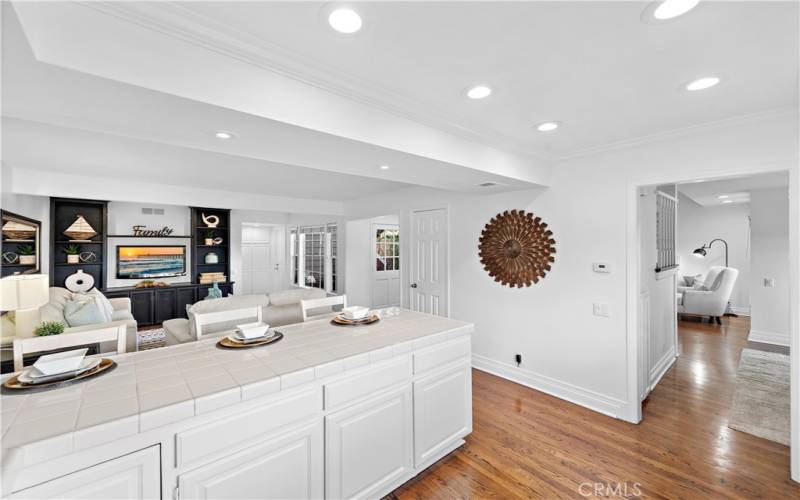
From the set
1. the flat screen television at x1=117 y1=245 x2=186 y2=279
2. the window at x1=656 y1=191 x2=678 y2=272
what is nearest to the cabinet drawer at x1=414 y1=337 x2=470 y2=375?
the window at x1=656 y1=191 x2=678 y2=272

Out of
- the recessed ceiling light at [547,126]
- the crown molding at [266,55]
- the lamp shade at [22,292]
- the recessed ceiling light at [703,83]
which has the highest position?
the recessed ceiling light at [547,126]

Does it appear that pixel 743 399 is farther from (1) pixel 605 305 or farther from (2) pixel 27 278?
(2) pixel 27 278

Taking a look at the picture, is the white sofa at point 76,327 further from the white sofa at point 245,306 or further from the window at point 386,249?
the window at point 386,249

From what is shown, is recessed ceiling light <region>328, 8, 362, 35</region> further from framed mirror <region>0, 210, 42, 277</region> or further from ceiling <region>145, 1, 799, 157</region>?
framed mirror <region>0, 210, 42, 277</region>

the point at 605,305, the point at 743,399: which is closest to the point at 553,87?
the point at 605,305

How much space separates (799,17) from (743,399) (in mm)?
3521

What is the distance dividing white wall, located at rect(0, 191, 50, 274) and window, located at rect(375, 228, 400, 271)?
5.31 m

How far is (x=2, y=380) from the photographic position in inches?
55.0

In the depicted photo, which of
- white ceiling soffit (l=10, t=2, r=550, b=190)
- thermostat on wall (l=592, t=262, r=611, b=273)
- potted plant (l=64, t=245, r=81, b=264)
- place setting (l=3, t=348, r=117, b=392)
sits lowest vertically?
place setting (l=3, t=348, r=117, b=392)

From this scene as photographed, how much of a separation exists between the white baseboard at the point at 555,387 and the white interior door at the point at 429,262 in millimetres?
870

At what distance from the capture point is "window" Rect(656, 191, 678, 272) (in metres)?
3.89

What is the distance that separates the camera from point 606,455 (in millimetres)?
2451

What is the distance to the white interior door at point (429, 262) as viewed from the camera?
4559 mm

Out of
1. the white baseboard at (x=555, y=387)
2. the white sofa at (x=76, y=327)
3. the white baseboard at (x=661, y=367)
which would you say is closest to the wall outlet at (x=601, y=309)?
the white baseboard at (x=555, y=387)
